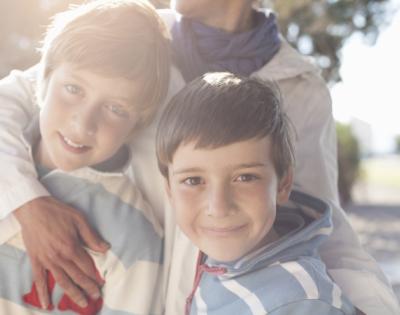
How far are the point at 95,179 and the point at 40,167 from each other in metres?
0.16

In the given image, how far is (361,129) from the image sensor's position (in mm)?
12578

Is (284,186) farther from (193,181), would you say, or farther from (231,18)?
(231,18)

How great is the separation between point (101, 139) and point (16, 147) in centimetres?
27

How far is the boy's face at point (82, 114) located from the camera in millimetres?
1604

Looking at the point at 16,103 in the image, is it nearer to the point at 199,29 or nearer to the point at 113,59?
the point at 113,59

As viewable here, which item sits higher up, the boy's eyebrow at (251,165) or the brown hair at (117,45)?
the brown hair at (117,45)

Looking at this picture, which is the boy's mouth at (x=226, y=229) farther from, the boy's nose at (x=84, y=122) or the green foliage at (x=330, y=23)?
the green foliage at (x=330, y=23)

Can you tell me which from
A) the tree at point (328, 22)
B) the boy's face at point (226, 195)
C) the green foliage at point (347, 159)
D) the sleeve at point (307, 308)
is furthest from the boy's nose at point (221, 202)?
the green foliage at point (347, 159)

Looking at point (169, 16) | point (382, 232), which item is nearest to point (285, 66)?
point (169, 16)

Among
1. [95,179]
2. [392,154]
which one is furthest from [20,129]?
[392,154]

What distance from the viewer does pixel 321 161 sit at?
1.97 m

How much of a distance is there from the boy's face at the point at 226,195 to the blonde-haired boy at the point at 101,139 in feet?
0.77

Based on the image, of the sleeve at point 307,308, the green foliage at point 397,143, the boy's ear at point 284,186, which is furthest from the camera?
the green foliage at point 397,143

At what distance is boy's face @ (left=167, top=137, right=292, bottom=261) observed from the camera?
144 cm
